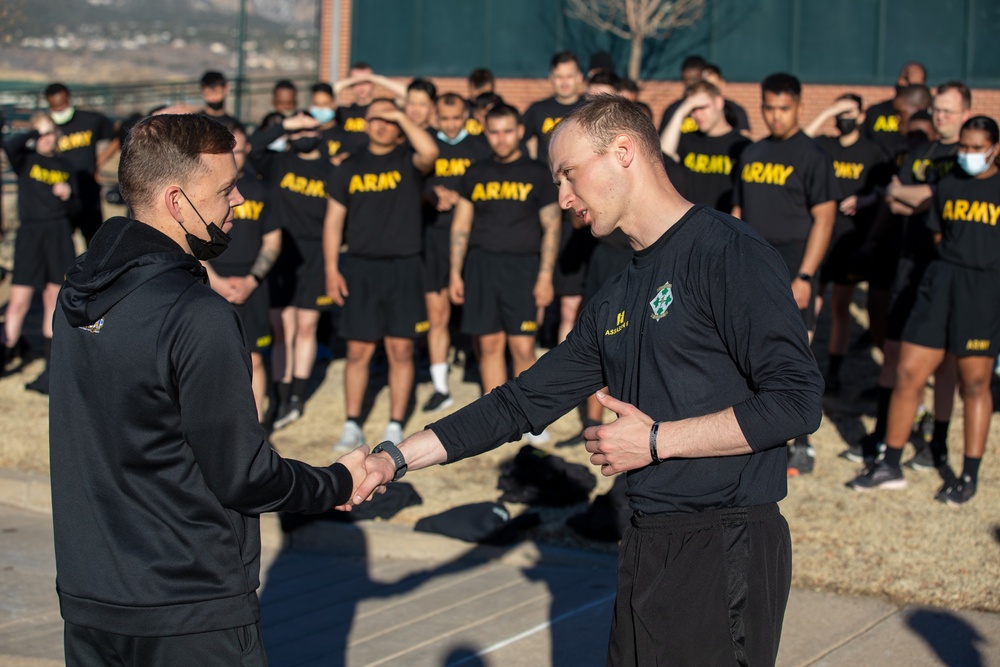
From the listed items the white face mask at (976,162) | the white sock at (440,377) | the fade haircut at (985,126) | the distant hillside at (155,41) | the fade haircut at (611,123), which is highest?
the distant hillside at (155,41)

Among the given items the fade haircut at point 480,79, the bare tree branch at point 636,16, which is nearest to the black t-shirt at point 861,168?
the fade haircut at point 480,79

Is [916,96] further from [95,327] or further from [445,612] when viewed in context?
[95,327]

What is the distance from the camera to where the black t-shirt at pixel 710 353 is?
2.91 meters

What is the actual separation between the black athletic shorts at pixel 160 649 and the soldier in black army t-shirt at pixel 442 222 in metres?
6.78

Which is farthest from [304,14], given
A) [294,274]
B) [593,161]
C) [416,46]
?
[593,161]

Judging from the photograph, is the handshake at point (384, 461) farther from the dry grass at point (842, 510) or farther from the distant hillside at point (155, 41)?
the distant hillside at point (155, 41)

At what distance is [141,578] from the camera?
2871mm

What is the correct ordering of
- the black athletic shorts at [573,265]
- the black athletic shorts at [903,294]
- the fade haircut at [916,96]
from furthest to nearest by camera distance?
the fade haircut at [916,96] → the black athletic shorts at [573,265] → the black athletic shorts at [903,294]

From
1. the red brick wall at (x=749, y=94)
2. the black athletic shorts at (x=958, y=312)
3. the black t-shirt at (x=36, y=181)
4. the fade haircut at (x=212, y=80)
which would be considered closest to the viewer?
the black athletic shorts at (x=958, y=312)

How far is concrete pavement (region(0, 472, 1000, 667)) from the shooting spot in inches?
206

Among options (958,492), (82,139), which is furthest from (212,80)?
(958,492)

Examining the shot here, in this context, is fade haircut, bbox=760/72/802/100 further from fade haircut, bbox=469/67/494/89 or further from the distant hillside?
the distant hillside

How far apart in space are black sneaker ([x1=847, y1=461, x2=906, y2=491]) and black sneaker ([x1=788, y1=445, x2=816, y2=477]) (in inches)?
16.0

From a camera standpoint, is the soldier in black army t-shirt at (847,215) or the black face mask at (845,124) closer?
the black face mask at (845,124)
